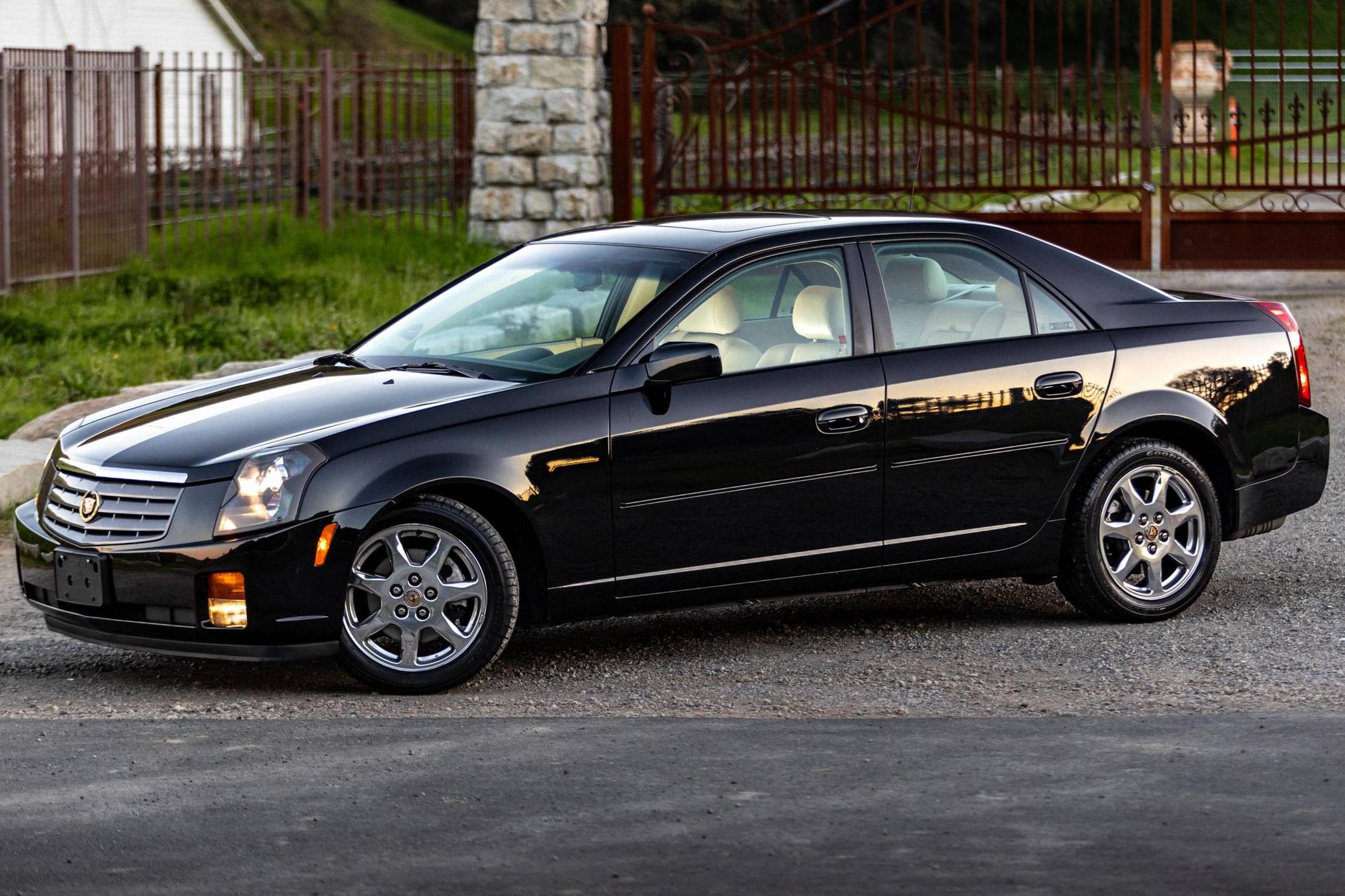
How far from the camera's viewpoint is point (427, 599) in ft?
20.2

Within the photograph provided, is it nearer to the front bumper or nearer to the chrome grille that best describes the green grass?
the chrome grille

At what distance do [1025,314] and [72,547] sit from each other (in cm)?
355

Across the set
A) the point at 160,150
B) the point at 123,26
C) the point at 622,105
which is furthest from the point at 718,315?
the point at 123,26

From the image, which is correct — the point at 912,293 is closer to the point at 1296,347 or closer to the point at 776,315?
the point at 776,315

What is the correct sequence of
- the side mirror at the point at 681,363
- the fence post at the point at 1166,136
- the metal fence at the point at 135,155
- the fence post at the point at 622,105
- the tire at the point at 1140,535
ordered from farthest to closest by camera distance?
1. the metal fence at the point at 135,155
2. the fence post at the point at 622,105
3. the fence post at the point at 1166,136
4. the tire at the point at 1140,535
5. the side mirror at the point at 681,363

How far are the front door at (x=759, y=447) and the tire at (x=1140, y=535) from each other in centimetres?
90

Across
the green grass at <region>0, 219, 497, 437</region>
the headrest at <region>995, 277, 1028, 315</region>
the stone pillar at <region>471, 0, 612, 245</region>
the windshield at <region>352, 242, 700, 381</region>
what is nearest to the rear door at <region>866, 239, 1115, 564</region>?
the headrest at <region>995, 277, 1028, 315</region>

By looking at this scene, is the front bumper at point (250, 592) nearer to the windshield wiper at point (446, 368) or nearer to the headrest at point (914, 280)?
the windshield wiper at point (446, 368)

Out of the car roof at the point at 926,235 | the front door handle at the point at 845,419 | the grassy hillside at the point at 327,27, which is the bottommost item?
the front door handle at the point at 845,419

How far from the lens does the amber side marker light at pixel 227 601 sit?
595 cm

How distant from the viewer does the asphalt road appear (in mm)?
4449

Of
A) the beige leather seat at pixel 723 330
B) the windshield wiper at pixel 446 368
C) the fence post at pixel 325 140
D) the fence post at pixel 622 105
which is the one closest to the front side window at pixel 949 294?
the beige leather seat at pixel 723 330

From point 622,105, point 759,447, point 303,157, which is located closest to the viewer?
point 759,447

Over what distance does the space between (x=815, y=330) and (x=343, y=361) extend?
1811 mm
